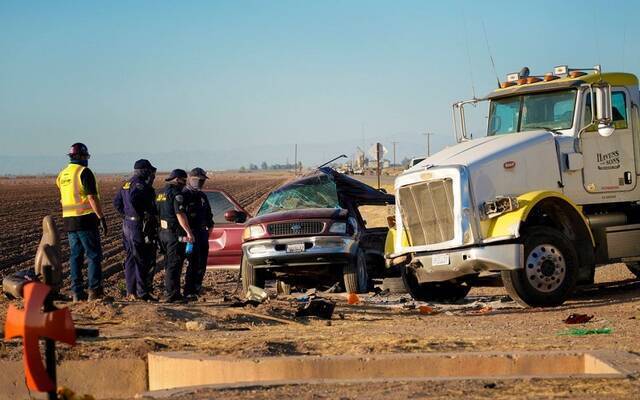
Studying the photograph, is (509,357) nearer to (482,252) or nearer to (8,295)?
(482,252)

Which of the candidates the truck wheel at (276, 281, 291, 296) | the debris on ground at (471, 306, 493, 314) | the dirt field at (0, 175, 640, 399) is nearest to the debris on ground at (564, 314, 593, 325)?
the dirt field at (0, 175, 640, 399)

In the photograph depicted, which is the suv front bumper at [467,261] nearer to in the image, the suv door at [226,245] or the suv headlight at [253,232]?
the suv headlight at [253,232]

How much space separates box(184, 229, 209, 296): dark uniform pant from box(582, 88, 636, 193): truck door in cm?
532

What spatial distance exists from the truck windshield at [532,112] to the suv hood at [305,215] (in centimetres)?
244

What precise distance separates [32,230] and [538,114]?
965 inches

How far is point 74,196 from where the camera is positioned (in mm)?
14258

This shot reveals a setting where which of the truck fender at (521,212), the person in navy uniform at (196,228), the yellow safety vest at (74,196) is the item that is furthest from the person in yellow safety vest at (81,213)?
the truck fender at (521,212)

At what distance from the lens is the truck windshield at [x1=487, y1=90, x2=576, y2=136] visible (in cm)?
1470

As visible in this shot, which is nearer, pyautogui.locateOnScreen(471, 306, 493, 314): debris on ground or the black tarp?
pyautogui.locateOnScreen(471, 306, 493, 314): debris on ground

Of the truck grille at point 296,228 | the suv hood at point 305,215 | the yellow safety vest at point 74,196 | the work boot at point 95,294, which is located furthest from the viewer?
the suv hood at point 305,215

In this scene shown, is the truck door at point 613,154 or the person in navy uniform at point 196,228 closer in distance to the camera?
the truck door at point 613,154

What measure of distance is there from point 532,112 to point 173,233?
5.17 meters

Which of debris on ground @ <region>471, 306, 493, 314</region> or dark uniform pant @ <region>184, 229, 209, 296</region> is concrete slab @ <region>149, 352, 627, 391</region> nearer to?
debris on ground @ <region>471, 306, 493, 314</region>

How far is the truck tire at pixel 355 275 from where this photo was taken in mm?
15789
